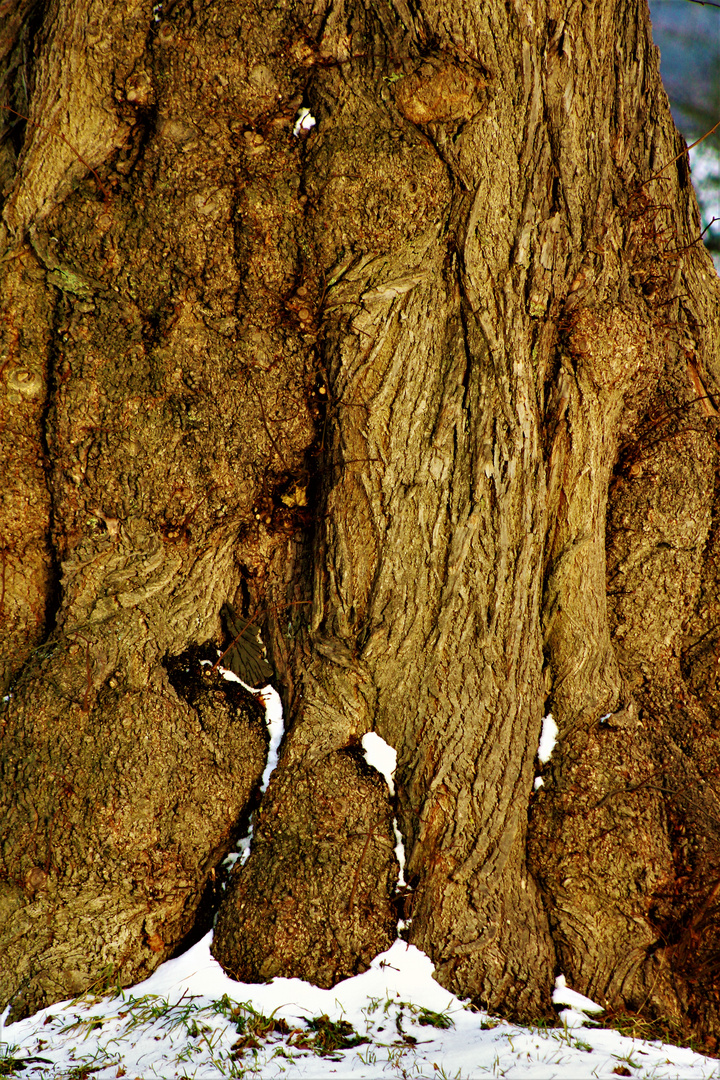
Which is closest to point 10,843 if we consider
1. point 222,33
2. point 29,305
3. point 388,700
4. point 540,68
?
point 388,700

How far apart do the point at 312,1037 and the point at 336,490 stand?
2.07m

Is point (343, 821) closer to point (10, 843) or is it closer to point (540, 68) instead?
point (10, 843)

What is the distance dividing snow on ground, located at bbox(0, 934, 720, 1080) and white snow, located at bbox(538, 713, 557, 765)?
3.02 ft

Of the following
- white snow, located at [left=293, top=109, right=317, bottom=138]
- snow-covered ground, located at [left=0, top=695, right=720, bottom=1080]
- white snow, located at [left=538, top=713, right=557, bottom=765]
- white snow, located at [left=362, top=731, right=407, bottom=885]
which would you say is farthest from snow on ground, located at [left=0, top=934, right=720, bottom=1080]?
white snow, located at [left=293, top=109, right=317, bottom=138]

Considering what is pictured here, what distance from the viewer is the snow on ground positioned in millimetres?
2592

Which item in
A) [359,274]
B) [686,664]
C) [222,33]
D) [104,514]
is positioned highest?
[222,33]

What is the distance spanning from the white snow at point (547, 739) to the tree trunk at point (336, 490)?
50 mm

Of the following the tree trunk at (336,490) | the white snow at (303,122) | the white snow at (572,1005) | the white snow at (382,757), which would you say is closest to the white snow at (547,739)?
the tree trunk at (336,490)

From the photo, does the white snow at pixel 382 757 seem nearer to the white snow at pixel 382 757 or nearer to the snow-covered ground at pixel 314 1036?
the white snow at pixel 382 757

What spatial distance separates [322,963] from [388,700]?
1035 mm

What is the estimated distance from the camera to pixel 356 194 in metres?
3.07

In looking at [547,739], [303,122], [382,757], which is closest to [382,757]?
[382,757]

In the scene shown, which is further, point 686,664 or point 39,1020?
point 686,664

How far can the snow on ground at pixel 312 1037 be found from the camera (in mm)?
2592
